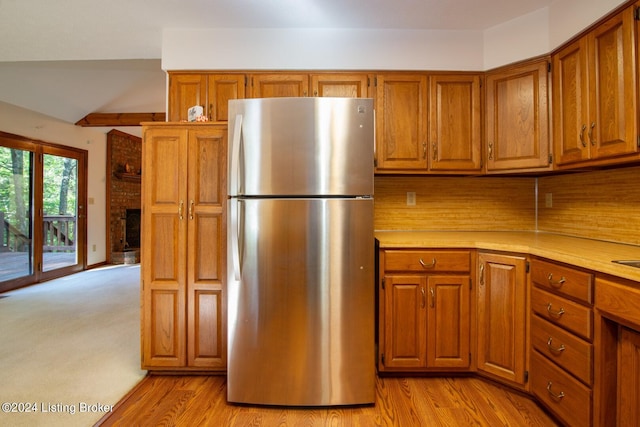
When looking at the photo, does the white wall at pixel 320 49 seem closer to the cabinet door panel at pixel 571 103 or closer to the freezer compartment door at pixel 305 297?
the cabinet door panel at pixel 571 103

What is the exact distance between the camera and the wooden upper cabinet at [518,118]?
2.11 m

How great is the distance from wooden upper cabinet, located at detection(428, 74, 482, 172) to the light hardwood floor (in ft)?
4.81

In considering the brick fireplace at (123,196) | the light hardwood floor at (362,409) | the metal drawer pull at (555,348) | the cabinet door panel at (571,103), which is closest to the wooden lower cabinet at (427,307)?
the light hardwood floor at (362,409)

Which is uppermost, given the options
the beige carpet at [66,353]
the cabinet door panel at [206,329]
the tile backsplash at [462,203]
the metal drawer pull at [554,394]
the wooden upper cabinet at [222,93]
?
the wooden upper cabinet at [222,93]

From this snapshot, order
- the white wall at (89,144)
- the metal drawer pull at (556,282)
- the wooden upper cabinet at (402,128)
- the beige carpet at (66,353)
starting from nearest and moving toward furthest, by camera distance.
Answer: the metal drawer pull at (556,282) → the beige carpet at (66,353) → the wooden upper cabinet at (402,128) → the white wall at (89,144)

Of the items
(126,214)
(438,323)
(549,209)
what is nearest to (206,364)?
(438,323)

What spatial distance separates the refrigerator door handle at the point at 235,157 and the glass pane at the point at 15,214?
13.8ft

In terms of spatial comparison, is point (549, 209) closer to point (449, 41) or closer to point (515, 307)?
point (515, 307)

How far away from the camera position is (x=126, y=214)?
253 inches

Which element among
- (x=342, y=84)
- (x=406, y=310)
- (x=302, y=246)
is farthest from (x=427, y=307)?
(x=342, y=84)

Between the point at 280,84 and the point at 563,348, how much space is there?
2.32 meters

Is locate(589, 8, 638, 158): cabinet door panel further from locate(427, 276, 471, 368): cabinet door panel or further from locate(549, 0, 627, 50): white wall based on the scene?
locate(427, 276, 471, 368): cabinet door panel

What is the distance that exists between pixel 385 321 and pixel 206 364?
1167mm

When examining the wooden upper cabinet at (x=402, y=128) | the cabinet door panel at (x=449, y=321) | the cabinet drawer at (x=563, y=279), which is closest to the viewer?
the cabinet drawer at (x=563, y=279)
